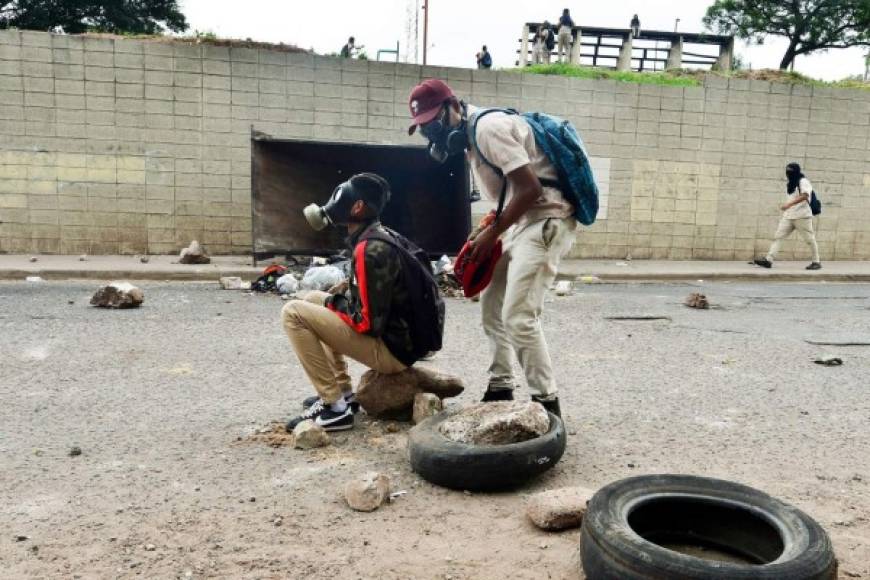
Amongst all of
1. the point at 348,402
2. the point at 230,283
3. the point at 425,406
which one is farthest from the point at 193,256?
the point at 425,406

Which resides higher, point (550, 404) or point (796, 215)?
point (796, 215)

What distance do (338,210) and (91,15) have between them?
24.5 metres

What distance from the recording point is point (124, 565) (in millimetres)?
2387

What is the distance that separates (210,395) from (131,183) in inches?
275

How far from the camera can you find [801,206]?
38.0ft

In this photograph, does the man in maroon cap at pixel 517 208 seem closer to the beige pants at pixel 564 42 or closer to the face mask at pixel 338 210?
the face mask at pixel 338 210

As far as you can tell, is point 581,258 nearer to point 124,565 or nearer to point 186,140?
point 186,140

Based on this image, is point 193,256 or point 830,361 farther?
point 193,256

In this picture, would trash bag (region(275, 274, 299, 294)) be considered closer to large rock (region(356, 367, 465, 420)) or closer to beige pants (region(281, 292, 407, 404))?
large rock (region(356, 367, 465, 420))

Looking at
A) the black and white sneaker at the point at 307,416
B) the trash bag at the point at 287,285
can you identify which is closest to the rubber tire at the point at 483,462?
the black and white sneaker at the point at 307,416

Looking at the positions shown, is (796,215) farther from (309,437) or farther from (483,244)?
(309,437)

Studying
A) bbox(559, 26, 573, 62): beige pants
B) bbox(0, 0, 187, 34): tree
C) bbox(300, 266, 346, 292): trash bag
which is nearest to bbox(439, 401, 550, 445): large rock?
bbox(300, 266, 346, 292): trash bag

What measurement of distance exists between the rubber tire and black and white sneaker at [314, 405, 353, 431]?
0.67m

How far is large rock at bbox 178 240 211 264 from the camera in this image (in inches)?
385
